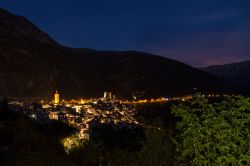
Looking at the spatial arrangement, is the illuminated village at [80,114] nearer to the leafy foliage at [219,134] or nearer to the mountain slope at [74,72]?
the mountain slope at [74,72]

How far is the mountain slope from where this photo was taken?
124431 mm

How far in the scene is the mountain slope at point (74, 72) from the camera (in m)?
124

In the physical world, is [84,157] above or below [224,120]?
below

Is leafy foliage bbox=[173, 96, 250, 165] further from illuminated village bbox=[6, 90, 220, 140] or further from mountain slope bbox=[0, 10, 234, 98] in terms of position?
mountain slope bbox=[0, 10, 234, 98]

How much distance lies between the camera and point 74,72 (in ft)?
469

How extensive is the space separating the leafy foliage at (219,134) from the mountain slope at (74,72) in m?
106

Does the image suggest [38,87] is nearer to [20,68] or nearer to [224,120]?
[20,68]

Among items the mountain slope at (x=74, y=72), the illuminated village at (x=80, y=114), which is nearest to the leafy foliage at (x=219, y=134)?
the illuminated village at (x=80, y=114)

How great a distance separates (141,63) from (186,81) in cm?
2612

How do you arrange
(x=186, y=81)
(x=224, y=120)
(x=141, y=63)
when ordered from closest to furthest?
(x=224, y=120), (x=186, y=81), (x=141, y=63)

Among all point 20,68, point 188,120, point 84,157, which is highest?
point 20,68

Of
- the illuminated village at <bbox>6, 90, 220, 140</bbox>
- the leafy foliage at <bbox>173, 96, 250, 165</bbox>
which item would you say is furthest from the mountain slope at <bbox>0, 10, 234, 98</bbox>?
the leafy foliage at <bbox>173, 96, 250, 165</bbox>

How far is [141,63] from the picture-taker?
185000 millimetres

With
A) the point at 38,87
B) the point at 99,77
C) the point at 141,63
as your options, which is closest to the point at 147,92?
the point at 99,77
